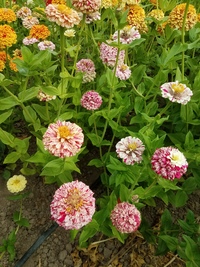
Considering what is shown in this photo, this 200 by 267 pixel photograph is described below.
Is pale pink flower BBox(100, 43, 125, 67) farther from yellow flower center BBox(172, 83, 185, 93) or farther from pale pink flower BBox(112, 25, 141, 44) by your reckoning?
yellow flower center BBox(172, 83, 185, 93)

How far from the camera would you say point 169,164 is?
1.13m

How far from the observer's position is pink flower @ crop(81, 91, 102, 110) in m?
1.54

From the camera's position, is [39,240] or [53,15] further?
[39,240]

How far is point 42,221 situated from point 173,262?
0.71m

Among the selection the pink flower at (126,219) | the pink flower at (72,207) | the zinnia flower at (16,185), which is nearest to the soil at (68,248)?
the zinnia flower at (16,185)

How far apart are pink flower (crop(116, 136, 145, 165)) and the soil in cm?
55

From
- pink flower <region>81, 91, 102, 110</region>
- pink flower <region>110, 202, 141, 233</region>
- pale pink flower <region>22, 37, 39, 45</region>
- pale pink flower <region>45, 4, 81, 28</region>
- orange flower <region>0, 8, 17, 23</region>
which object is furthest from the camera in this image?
orange flower <region>0, 8, 17, 23</region>

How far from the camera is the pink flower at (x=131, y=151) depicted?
1.33m

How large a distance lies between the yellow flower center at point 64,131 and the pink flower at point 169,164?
12.1 inches

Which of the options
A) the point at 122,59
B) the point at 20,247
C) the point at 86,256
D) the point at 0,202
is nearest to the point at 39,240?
the point at 20,247

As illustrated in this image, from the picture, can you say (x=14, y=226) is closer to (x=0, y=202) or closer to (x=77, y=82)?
(x=0, y=202)

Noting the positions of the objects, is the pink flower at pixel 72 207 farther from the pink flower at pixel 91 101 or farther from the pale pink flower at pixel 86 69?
the pale pink flower at pixel 86 69

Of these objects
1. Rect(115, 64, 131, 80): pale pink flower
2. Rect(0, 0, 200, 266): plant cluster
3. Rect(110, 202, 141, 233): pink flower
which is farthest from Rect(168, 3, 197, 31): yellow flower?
Rect(110, 202, 141, 233): pink flower

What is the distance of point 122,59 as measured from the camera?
1.67 meters
